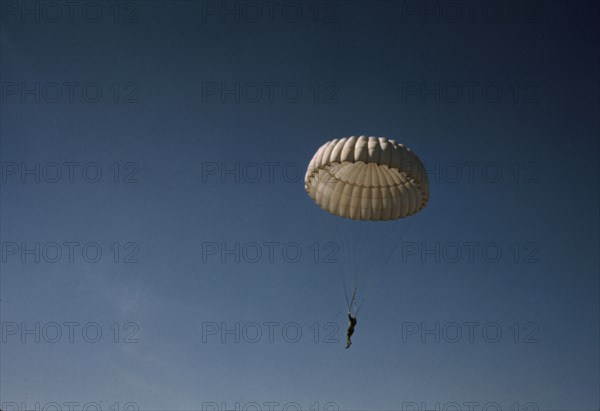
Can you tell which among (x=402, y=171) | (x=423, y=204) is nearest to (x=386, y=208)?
(x=423, y=204)

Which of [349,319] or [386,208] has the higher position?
[386,208]

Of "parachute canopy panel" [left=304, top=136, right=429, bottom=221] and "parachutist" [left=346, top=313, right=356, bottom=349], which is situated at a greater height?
"parachute canopy panel" [left=304, top=136, right=429, bottom=221]

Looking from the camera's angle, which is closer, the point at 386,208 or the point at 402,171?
the point at 402,171

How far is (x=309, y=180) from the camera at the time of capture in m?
37.4

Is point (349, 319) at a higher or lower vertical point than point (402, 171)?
lower

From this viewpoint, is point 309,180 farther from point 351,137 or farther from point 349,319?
point 349,319

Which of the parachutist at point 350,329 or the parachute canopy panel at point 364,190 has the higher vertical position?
the parachute canopy panel at point 364,190

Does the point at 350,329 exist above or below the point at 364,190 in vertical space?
below

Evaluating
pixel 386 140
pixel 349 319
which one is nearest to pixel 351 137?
pixel 386 140

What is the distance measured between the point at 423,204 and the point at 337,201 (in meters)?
3.90

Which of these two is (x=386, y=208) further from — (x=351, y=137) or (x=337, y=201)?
(x=351, y=137)

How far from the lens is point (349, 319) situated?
37750mm

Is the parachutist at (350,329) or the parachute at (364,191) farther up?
the parachute at (364,191)

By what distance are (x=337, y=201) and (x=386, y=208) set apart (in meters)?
2.29
